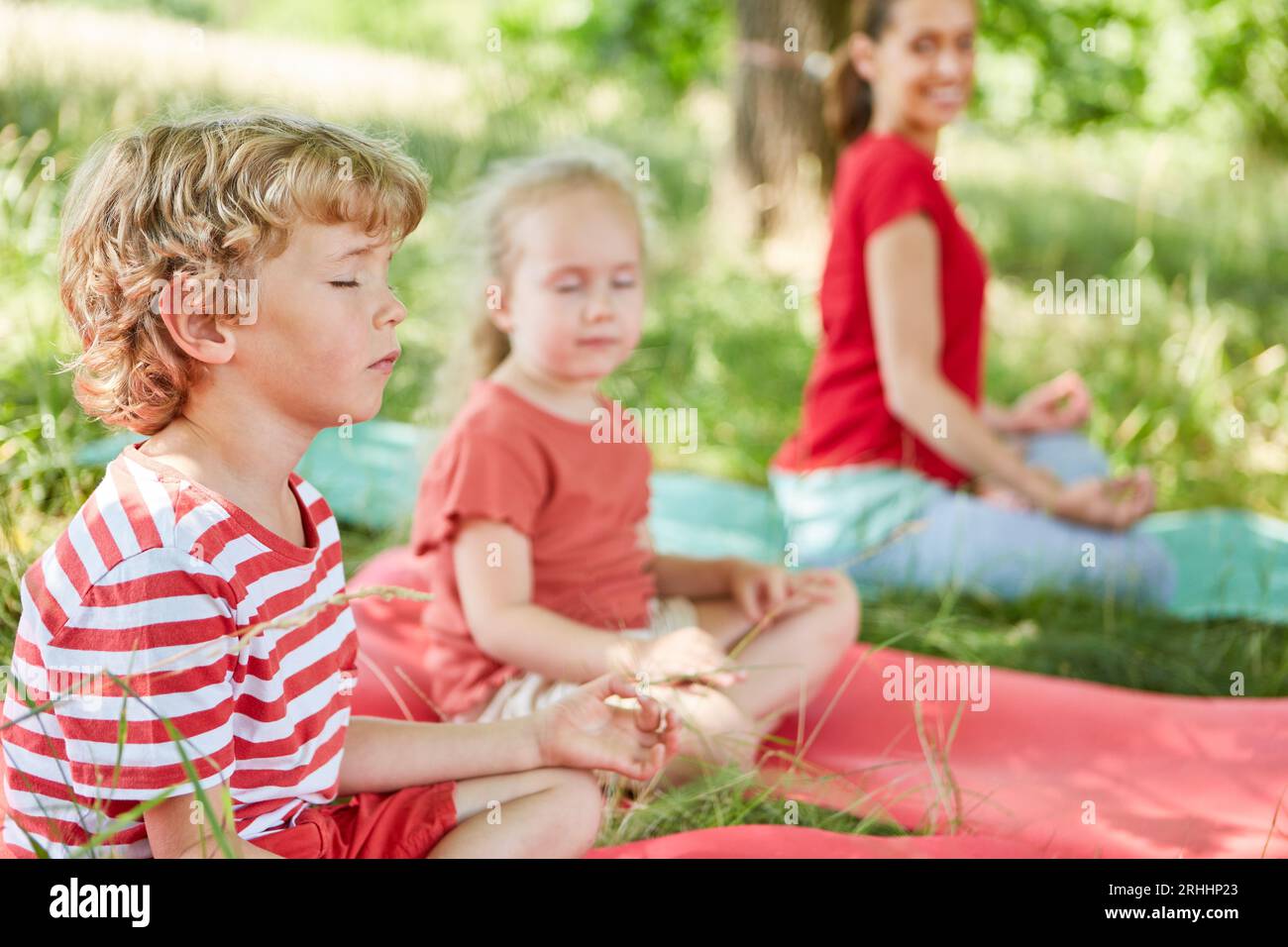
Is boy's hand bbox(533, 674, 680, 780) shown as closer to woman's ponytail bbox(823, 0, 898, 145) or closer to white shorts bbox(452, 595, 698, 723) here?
white shorts bbox(452, 595, 698, 723)

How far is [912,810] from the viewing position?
219 centimetres

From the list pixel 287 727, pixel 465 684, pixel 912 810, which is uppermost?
pixel 287 727

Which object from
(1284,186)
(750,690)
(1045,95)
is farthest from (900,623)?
(1045,95)

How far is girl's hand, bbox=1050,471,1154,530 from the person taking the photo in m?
3.26

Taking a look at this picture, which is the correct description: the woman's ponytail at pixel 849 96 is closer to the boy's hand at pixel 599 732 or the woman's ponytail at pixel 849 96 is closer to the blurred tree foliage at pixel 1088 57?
the boy's hand at pixel 599 732

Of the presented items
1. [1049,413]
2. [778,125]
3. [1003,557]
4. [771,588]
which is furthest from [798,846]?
[778,125]

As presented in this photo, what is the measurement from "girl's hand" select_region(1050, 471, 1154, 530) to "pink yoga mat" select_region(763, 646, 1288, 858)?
0.59m

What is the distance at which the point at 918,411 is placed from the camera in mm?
3207

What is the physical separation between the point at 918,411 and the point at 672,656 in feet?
4.07

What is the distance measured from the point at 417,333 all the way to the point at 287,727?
3084 millimetres

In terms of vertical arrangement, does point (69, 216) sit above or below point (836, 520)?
above

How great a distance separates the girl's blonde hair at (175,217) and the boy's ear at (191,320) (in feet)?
0.04

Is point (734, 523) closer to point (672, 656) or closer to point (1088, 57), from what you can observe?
point (672, 656)
